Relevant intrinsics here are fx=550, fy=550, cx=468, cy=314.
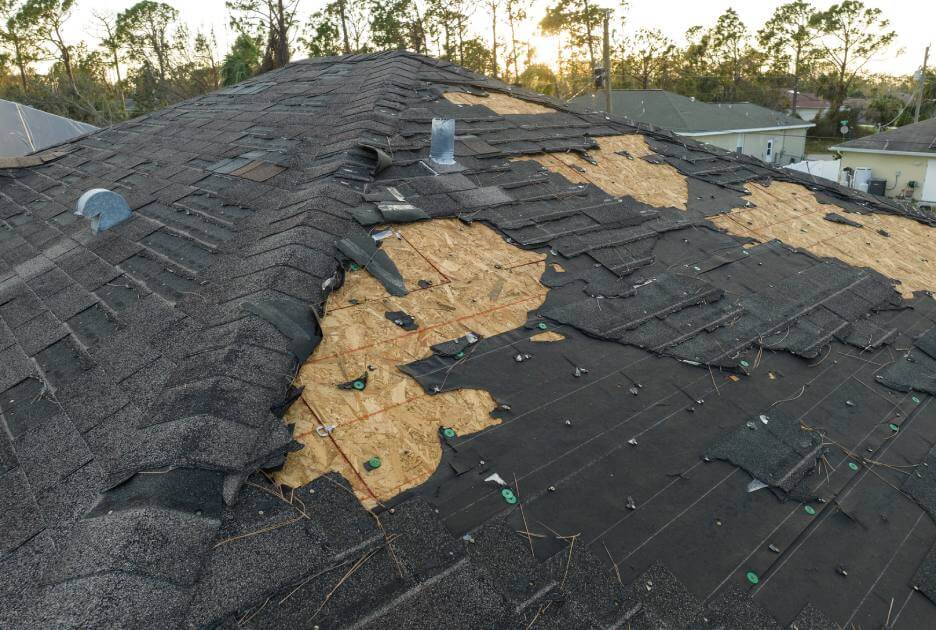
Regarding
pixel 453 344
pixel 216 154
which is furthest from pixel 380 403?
pixel 216 154

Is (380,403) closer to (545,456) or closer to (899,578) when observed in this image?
(545,456)

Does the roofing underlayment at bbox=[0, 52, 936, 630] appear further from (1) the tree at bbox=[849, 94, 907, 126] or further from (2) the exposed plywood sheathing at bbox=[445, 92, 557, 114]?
(1) the tree at bbox=[849, 94, 907, 126]

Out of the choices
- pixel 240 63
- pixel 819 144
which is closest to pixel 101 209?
pixel 240 63

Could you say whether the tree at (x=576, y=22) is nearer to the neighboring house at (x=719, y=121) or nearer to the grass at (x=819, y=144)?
the neighboring house at (x=719, y=121)

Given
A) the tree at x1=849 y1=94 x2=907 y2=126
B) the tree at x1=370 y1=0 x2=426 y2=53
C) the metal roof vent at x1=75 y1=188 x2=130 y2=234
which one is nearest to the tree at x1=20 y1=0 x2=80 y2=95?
the tree at x1=370 y1=0 x2=426 y2=53

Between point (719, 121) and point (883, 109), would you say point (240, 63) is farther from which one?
point (883, 109)

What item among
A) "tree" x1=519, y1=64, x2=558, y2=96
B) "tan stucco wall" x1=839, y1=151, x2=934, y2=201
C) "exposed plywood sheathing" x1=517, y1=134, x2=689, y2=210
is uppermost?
"tree" x1=519, y1=64, x2=558, y2=96
